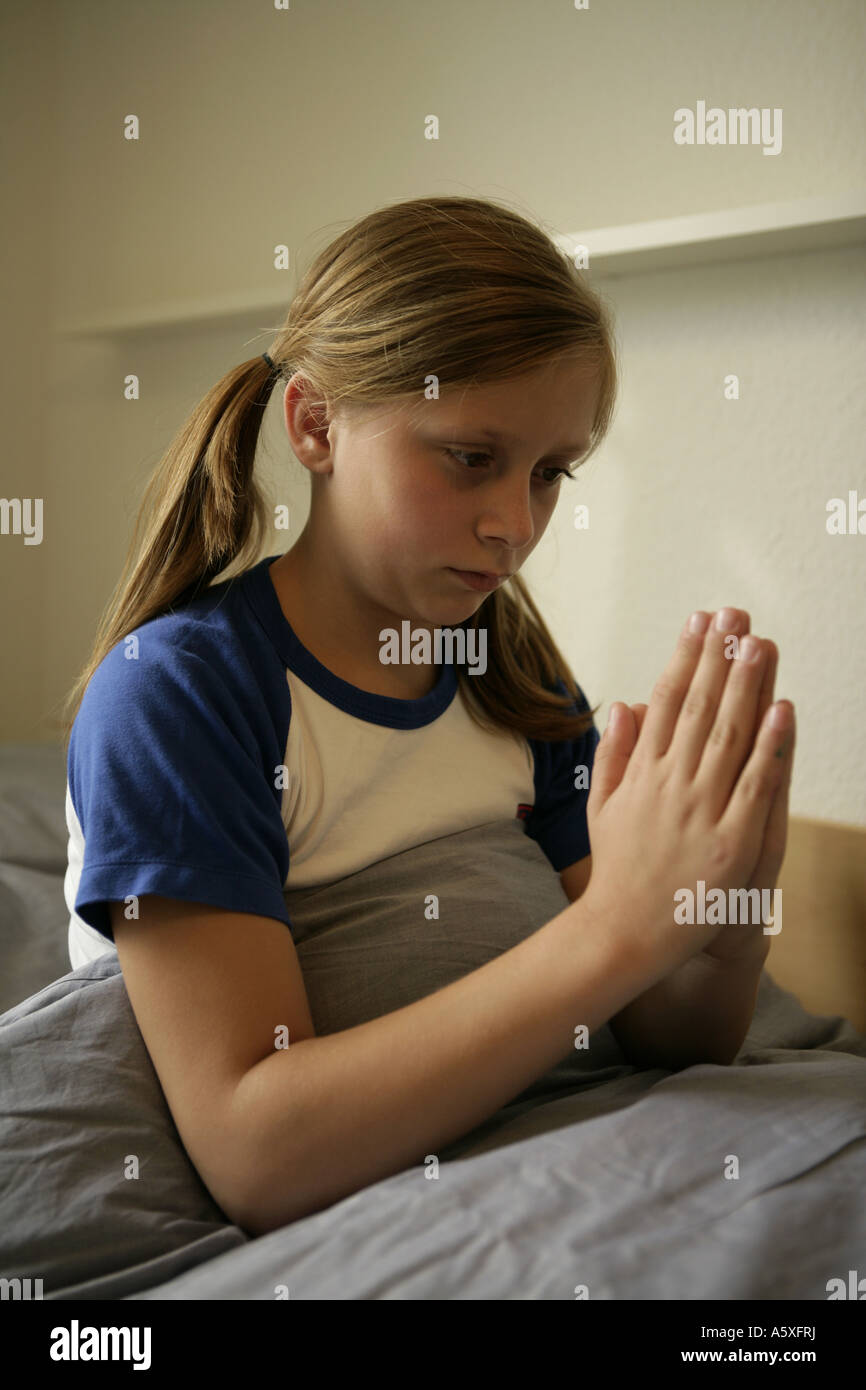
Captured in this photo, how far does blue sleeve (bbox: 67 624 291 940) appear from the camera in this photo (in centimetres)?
62

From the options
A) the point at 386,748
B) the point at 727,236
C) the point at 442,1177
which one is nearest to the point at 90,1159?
the point at 442,1177

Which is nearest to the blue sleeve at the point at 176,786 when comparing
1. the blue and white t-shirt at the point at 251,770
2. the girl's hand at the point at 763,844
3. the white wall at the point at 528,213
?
the blue and white t-shirt at the point at 251,770

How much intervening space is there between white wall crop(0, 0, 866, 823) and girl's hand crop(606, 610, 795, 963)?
0.68 m

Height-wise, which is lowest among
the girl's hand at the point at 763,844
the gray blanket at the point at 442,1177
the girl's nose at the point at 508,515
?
the gray blanket at the point at 442,1177

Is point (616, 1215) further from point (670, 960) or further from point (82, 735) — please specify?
point (82, 735)

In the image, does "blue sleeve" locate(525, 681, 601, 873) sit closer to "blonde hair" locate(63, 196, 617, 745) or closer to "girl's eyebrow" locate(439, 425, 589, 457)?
"blonde hair" locate(63, 196, 617, 745)

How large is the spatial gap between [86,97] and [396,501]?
177 cm

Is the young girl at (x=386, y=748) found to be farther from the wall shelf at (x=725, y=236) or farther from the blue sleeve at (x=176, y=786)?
the wall shelf at (x=725, y=236)

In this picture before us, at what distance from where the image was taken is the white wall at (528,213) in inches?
53.1

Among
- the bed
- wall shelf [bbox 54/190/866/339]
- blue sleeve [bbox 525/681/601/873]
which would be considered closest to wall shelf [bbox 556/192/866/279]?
wall shelf [bbox 54/190/866/339]

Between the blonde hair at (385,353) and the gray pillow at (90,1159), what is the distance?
241mm

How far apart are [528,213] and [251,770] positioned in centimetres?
107

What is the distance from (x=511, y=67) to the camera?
1583mm
